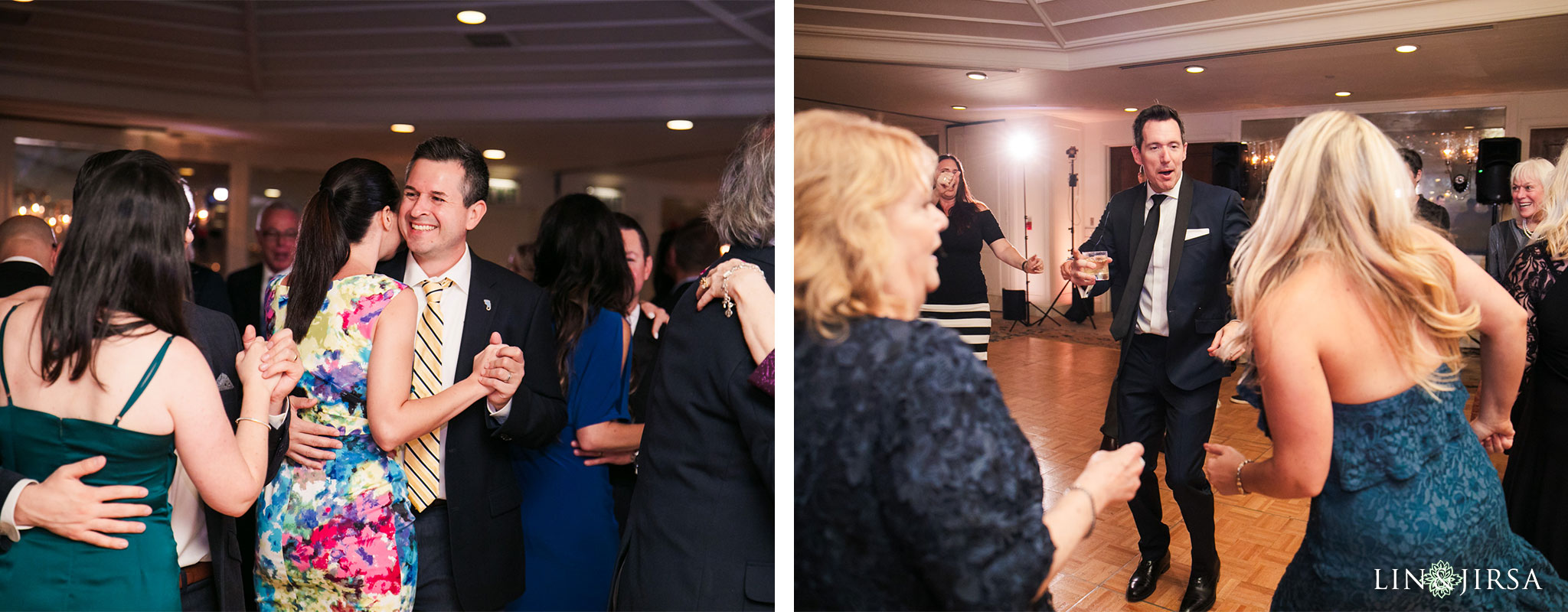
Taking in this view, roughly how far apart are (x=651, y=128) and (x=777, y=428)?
4289mm

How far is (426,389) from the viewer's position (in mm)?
2146

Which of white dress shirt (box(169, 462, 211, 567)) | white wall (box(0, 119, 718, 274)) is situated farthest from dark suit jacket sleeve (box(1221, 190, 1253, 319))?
white dress shirt (box(169, 462, 211, 567))

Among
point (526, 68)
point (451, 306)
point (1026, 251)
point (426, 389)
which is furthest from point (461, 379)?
point (526, 68)

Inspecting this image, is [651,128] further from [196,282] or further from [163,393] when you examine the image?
[163,393]

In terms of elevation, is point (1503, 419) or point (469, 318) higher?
point (469, 318)

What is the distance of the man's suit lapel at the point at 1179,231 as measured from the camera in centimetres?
157

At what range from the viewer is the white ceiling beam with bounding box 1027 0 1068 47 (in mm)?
1714

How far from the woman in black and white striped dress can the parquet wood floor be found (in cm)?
8

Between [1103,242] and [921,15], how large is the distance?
0.66 metres

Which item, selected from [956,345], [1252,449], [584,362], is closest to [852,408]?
[956,345]

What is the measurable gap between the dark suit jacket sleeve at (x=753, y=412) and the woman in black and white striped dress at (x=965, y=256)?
0.40 meters

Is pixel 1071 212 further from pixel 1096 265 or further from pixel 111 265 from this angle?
pixel 111 265

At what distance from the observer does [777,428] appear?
5.39 feet

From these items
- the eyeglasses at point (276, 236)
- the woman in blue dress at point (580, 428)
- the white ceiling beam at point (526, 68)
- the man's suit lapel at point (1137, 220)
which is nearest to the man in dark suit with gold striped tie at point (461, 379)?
the woman in blue dress at point (580, 428)
